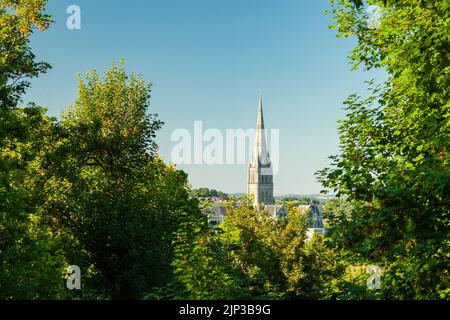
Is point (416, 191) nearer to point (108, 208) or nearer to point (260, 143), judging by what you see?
point (108, 208)

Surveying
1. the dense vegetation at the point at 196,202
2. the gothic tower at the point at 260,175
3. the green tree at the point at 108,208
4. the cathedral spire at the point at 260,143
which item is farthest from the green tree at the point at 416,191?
the gothic tower at the point at 260,175

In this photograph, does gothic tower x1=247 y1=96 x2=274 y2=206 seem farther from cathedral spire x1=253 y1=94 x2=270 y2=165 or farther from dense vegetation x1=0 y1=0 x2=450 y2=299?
dense vegetation x1=0 y1=0 x2=450 y2=299

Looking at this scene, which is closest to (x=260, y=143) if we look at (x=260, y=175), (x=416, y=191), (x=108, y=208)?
(x=260, y=175)

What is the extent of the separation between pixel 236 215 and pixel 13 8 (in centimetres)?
1832

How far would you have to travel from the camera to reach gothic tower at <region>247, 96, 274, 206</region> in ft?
575

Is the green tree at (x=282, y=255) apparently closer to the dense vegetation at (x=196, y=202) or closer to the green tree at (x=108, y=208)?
the dense vegetation at (x=196, y=202)

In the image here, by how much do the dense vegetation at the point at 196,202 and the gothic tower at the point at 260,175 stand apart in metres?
143

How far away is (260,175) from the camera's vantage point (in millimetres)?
179375

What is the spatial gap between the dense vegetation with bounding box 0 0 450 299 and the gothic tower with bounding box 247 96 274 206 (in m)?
143

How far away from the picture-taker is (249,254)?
28250mm

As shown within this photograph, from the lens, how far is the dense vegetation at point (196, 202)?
9961mm

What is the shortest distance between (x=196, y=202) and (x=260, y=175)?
6394 inches
